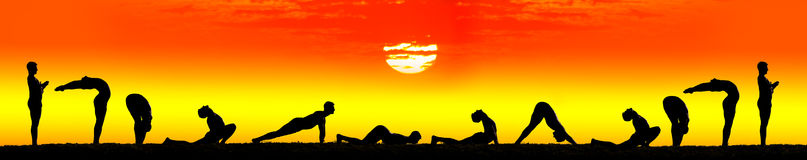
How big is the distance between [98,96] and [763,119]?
27.9m

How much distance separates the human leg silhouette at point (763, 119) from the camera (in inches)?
2525

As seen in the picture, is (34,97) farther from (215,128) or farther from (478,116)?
(478,116)

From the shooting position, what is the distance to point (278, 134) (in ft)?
205

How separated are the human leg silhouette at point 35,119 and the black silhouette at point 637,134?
22.8 m

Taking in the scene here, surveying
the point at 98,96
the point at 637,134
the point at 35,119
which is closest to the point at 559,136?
the point at 637,134

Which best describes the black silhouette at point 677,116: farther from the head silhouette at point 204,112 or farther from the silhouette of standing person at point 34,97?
the silhouette of standing person at point 34,97

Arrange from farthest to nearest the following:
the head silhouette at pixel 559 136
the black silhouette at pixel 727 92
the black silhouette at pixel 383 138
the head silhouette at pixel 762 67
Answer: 1. the black silhouette at pixel 727 92
2. the head silhouette at pixel 559 136
3. the black silhouette at pixel 383 138
4. the head silhouette at pixel 762 67

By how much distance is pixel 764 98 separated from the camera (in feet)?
209

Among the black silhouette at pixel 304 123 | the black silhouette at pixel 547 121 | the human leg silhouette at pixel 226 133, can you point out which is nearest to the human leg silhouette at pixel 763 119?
the black silhouette at pixel 547 121

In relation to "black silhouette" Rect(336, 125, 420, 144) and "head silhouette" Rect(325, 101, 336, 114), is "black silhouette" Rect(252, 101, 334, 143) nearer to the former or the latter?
"head silhouette" Rect(325, 101, 336, 114)

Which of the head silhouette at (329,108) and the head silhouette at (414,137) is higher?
the head silhouette at (329,108)

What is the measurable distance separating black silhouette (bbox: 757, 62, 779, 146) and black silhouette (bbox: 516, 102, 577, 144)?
824cm

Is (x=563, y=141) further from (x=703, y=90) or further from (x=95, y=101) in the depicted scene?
(x=95, y=101)

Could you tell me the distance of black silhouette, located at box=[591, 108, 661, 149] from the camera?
198ft
